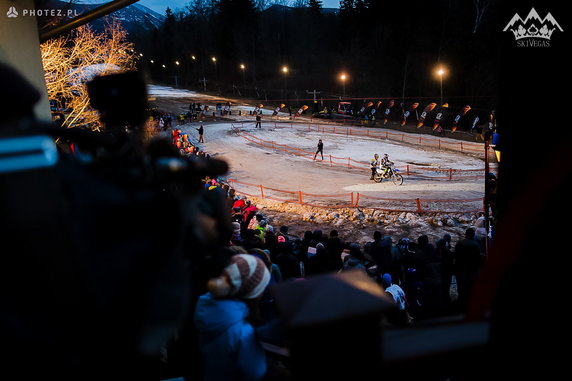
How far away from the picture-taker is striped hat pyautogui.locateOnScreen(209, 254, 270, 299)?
236 centimetres

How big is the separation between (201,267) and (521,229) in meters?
2.03

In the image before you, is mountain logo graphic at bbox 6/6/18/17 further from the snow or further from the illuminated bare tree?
the illuminated bare tree

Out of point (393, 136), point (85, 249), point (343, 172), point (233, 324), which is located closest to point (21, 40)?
point (233, 324)

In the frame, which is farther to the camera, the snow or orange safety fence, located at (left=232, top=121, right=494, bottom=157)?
orange safety fence, located at (left=232, top=121, right=494, bottom=157)

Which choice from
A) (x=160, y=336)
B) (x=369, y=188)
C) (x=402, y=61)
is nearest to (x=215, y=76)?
(x=402, y=61)

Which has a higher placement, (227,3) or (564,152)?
(227,3)

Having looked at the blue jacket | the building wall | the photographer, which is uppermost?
the building wall

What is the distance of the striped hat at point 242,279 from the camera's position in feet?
7.74

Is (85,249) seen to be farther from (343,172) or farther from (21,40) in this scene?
(343,172)

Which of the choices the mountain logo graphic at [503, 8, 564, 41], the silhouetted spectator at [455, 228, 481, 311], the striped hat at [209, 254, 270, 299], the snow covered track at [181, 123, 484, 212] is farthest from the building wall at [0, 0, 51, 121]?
the silhouetted spectator at [455, 228, 481, 311]

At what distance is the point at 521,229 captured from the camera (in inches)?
54.5

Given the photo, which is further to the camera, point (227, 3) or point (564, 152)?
point (227, 3)

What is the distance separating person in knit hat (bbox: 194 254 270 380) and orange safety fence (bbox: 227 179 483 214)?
13.9 meters

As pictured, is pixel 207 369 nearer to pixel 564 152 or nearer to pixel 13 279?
pixel 13 279
